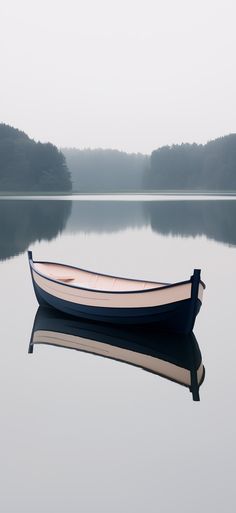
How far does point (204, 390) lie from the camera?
422 inches

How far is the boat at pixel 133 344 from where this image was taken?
475 inches

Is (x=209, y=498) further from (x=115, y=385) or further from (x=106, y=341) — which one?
(x=106, y=341)

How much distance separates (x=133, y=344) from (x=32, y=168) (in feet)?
469

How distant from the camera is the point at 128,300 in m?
14.5

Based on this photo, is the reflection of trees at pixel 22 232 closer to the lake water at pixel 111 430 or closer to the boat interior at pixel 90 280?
the boat interior at pixel 90 280

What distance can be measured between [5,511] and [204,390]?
17.6 ft

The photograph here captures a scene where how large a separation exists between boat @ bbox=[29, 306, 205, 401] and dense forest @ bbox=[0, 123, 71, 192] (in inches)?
5430

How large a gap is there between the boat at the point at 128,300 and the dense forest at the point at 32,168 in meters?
136

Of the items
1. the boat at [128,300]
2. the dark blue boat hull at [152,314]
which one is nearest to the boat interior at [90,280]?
the boat at [128,300]

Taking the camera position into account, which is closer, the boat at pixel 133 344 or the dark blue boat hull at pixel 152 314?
the boat at pixel 133 344

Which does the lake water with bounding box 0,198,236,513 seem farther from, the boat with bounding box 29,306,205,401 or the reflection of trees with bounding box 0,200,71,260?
the reflection of trees with bounding box 0,200,71,260

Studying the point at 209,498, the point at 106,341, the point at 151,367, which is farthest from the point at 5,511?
the point at 106,341

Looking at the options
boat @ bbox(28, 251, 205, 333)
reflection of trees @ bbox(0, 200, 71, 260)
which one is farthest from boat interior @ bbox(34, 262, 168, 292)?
reflection of trees @ bbox(0, 200, 71, 260)

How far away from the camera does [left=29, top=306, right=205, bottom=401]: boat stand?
12.1 metres
